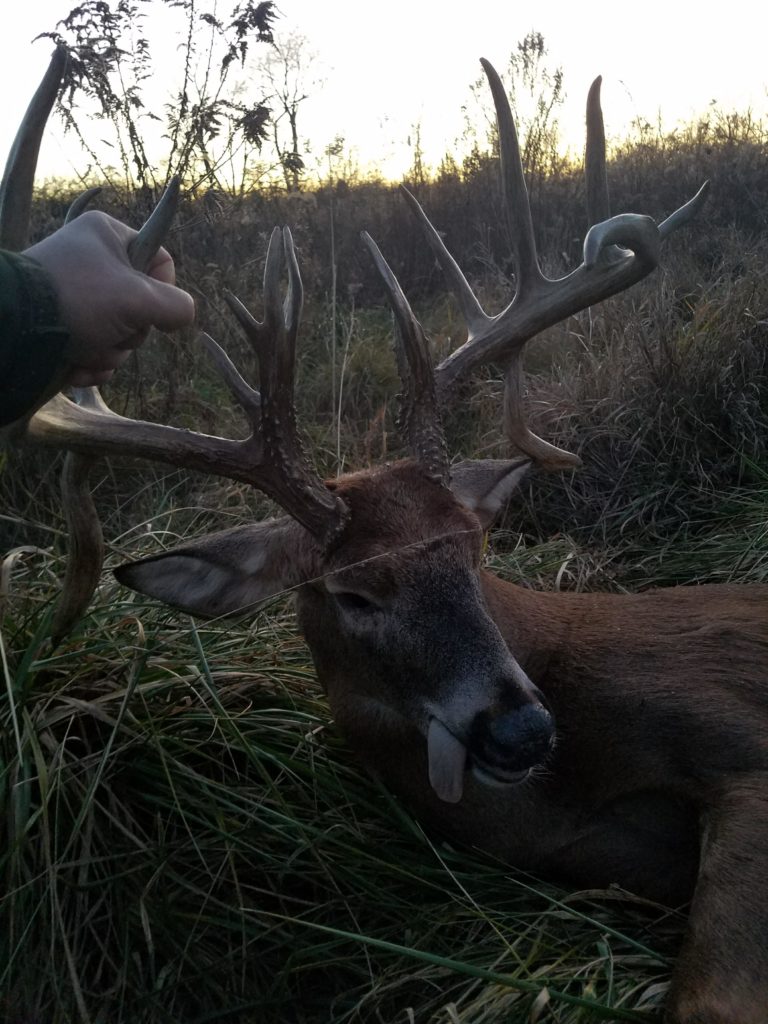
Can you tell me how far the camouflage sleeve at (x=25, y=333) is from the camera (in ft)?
6.81

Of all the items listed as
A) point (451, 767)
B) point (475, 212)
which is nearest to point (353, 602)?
point (451, 767)

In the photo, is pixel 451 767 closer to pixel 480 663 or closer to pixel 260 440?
pixel 480 663

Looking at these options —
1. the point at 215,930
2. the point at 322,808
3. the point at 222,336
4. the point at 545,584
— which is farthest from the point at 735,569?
the point at 222,336

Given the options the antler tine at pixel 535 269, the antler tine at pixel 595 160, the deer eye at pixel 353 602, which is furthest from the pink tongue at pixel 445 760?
the antler tine at pixel 595 160

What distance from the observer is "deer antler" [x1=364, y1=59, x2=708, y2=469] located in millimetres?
2982

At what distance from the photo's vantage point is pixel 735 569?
429cm

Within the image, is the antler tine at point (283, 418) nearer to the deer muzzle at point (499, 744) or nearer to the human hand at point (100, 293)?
the human hand at point (100, 293)

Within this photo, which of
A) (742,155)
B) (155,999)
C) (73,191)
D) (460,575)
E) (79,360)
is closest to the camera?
(79,360)

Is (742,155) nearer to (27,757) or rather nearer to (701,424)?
(701,424)

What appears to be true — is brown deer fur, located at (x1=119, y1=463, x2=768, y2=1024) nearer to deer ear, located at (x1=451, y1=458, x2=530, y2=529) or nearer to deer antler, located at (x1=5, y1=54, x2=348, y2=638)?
deer antler, located at (x1=5, y1=54, x2=348, y2=638)

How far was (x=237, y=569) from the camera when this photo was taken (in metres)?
2.93

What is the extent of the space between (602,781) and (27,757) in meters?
1.61

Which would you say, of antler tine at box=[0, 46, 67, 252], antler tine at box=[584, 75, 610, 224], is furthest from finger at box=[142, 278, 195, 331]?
antler tine at box=[584, 75, 610, 224]

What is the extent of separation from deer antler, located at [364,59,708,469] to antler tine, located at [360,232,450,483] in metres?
0.14
